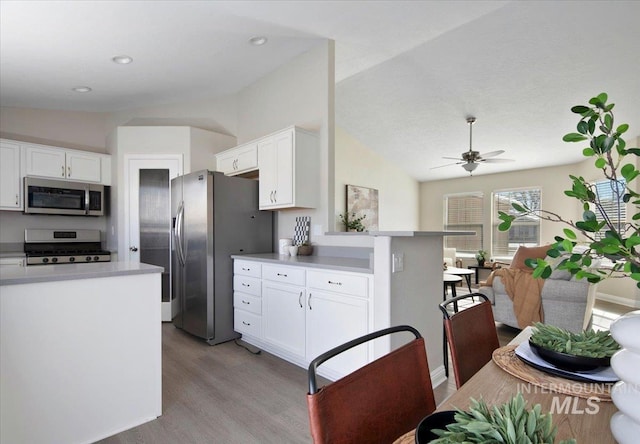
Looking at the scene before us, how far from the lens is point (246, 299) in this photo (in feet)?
11.5

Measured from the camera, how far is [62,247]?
4.38 m

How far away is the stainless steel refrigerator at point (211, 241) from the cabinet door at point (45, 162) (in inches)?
62.6

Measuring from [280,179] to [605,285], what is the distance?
6186 millimetres

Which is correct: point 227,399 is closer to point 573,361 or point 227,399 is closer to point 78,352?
point 78,352

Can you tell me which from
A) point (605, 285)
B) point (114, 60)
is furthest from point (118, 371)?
point (605, 285)

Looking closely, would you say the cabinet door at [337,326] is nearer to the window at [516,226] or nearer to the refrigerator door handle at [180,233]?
the refrigerator door handle at [180,233]

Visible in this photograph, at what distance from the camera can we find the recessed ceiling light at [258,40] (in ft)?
10.8

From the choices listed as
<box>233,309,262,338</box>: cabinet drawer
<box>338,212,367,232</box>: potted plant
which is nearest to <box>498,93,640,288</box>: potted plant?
<box>233,309,262,338</box>: cabinet drawer

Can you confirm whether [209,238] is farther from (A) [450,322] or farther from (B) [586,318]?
(B) [586,318]

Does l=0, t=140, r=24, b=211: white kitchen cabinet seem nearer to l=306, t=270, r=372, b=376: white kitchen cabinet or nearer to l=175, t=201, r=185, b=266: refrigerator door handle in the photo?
l=175, t=201, r=185, b=266: refrigerator door handle

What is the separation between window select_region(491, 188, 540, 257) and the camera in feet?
23.6

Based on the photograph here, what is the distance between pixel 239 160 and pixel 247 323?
6.03 ft

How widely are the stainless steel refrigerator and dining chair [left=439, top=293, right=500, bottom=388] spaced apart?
2.68m

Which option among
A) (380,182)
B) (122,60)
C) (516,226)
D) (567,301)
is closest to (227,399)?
(122,60)
